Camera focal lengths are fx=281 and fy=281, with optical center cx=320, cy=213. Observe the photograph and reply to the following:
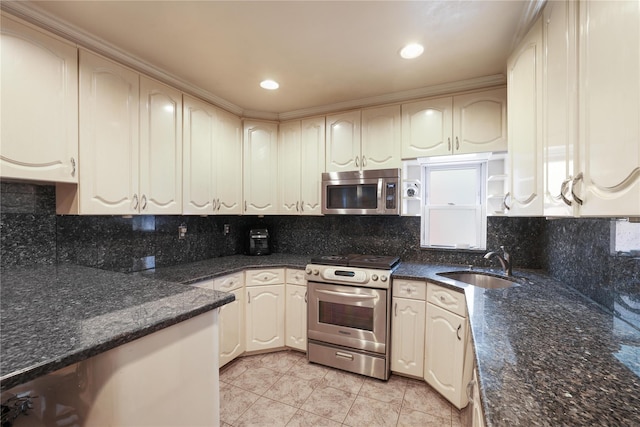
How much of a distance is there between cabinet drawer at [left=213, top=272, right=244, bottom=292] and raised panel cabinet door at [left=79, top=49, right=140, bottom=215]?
79 cm

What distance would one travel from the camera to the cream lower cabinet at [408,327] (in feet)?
6.95

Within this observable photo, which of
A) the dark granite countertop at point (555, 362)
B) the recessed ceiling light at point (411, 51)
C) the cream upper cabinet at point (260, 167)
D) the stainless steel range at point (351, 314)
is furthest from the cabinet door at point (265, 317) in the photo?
the recessed ceiling light at point (411, 51)

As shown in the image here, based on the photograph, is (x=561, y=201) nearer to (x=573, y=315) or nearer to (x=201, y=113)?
(x=573, y=315)

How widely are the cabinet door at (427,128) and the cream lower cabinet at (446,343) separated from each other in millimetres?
1082

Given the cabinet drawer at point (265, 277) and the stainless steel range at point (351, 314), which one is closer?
the stainless steel range at point (351, 314)

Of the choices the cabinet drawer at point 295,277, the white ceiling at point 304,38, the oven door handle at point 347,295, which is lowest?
the oven door handle at point 347,295

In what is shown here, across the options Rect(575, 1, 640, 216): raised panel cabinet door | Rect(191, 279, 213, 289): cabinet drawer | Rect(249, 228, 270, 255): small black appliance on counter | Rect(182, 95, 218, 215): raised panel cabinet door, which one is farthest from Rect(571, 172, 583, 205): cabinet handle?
Rect(249, 228, 270, 255): small black appliance on counter

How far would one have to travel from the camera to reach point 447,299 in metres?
1.91

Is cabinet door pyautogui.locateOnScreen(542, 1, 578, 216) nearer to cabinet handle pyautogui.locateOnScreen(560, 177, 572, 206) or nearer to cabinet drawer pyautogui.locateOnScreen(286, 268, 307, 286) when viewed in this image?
cabinet handle pyautogui.locateOnScreen(560, 177, 572, 206)

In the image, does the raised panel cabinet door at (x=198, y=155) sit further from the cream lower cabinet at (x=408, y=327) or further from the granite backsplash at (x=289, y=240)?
the cream lower cabinet at (x=408, y=327)

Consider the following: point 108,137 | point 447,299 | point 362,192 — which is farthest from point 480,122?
point 108,137

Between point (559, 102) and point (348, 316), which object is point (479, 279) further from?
point (559, 102)

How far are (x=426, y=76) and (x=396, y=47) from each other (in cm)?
49

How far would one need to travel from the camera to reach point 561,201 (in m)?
1.01
